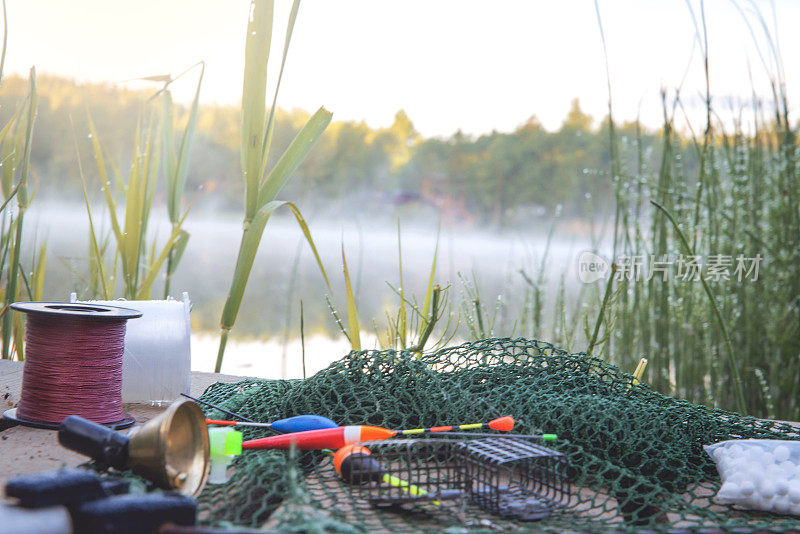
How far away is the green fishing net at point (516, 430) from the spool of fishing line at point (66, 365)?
220mm

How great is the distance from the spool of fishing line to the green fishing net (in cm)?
22

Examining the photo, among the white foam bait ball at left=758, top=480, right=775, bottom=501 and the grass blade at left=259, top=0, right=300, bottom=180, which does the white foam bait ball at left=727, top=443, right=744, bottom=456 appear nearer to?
the white foam bait ball at left=758, top=480, right=775, bottom=501

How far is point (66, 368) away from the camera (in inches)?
49.3

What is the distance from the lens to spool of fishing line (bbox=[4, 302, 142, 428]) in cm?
125

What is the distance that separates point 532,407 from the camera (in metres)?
1.22

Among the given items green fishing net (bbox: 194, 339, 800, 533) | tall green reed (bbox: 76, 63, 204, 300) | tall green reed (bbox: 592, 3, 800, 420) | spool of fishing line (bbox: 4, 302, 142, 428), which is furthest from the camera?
tall green reed (bbox: 592, 3, 800, 420)

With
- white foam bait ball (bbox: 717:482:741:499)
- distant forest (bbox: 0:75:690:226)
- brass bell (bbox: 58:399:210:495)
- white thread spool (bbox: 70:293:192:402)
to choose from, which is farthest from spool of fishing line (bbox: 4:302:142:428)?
distant forest (bbox: 0:75:690:226)

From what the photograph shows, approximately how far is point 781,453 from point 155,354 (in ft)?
3.97

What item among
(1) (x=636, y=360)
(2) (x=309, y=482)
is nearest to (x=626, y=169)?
(1) (x=636, y=360)

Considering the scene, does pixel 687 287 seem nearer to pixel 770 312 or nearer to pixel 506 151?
pixel 770 312

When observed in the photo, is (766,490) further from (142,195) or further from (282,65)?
(142,195)

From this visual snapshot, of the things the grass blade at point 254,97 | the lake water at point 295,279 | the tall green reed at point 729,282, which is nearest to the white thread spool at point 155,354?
the grass blade at point 254,97

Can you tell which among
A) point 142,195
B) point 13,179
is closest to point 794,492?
point 142,195

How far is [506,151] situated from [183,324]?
33.9ft
